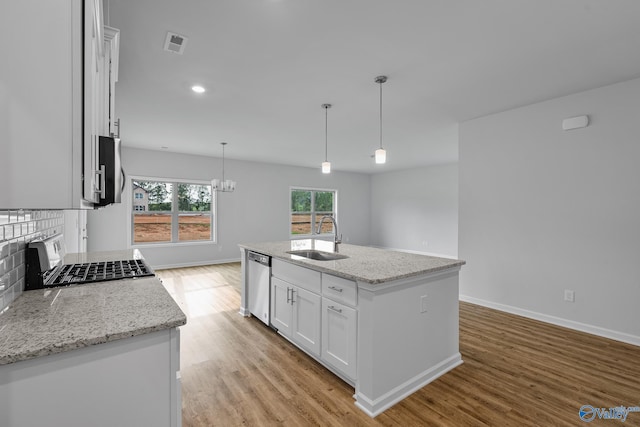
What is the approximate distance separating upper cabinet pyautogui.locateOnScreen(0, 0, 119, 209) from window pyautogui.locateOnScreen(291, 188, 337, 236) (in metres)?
7.56

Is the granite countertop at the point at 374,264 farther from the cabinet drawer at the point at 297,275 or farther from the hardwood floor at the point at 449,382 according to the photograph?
the hardwood floor at the point at 449,382

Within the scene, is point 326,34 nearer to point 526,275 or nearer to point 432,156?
point 526,275

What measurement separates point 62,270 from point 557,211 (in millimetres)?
4587

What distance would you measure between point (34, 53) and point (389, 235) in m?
9.42

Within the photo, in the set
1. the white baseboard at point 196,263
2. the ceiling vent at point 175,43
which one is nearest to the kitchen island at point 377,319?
the ceiling vent at point 175,43

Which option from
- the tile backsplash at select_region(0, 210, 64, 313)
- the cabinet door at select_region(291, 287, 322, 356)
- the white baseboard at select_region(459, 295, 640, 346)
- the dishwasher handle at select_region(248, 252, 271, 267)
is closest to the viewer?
the tile backsplash at select_region(0, 210, 64, 313)

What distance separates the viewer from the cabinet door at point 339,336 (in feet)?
6.75

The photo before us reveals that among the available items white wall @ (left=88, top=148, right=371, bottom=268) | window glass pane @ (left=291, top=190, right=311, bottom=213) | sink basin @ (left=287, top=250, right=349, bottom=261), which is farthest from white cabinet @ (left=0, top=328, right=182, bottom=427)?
window glass pane @ (left=291, top=190, right=311, bottom=213)

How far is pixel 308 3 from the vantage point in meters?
1.85

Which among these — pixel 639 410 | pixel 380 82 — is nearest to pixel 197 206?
pixel 380 82

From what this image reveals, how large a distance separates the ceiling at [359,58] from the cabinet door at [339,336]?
2.00m

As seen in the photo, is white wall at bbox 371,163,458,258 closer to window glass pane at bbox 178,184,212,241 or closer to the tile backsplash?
window glass pane at bbox 178,184,212,241

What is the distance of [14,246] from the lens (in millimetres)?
1371

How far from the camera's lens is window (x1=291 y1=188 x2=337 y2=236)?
339 inches
